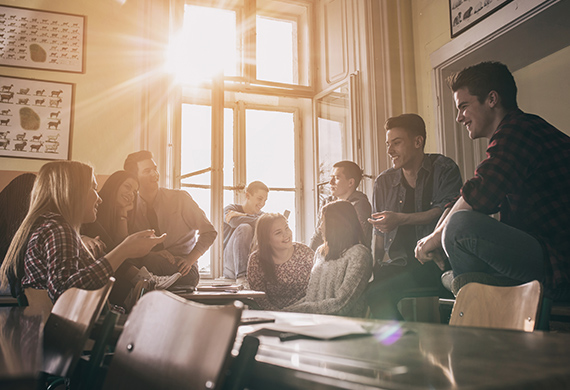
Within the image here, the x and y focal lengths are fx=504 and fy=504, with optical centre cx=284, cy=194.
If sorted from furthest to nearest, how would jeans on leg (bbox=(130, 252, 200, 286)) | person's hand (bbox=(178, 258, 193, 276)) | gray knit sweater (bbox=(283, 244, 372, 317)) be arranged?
person's hand (bbox=(178, 258, 193, 276))
jeans on leg (bbox=(130, 252, 200, 286))
gray knit sweater (bbox=(283, 244, 372, 317))

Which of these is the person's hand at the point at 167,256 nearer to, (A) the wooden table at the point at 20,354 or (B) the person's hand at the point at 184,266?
(B) the person's hand at the point at 184,266

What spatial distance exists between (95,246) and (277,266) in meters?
1.05

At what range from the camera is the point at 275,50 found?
578 cm

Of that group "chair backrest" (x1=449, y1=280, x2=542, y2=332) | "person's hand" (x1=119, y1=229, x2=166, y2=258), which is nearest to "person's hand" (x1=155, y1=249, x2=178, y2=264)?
"person's hand" (x1=119, y1=229, x2=166, y2=258)

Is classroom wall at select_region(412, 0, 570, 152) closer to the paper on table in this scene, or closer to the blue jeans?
→ the blue jeans

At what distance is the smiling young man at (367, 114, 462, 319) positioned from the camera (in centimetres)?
262

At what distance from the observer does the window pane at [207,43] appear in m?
4.40

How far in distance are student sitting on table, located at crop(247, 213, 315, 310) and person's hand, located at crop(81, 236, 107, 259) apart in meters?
0.86

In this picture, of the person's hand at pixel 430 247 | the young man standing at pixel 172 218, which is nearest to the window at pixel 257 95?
the young man standing at pixel 172 218

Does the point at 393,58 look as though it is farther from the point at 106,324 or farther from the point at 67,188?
the point at 106,324

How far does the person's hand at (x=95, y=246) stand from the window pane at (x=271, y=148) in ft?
9.24

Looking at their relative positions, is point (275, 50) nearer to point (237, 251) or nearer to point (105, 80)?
point (105, 80)

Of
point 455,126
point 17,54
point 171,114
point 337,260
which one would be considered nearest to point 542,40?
point 455,126

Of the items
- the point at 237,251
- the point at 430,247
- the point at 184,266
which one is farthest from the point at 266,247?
the point at 237,251
